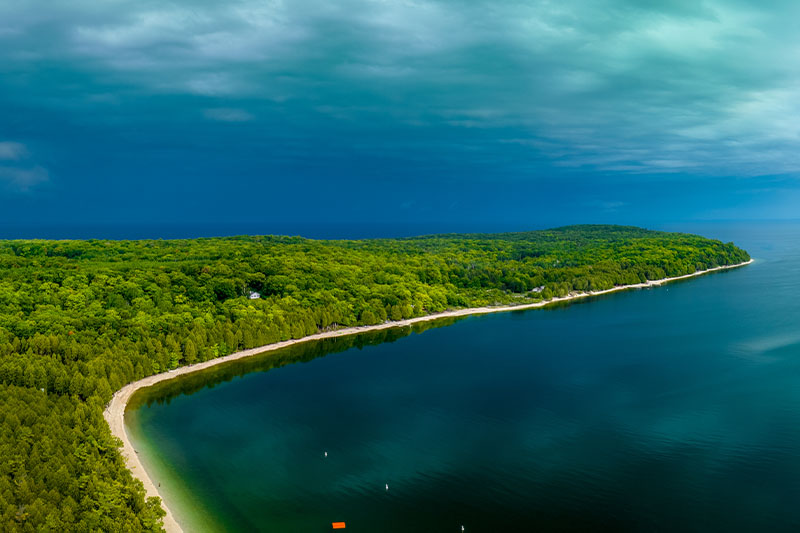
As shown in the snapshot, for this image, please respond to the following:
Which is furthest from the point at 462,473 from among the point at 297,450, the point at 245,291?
the point at 245,291

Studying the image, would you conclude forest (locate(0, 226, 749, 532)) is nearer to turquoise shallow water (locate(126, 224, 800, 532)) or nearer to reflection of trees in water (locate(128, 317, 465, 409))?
reflection of trees in water (locate(128, 317, 465, 409))

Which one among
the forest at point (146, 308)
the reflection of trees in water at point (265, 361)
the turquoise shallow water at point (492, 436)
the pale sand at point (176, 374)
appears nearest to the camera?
the forest at point (146, 308)

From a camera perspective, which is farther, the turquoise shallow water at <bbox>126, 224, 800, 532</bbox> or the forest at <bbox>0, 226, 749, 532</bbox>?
the turquoise shallow water at <bbox>126, 224, 800, 532</bbox>

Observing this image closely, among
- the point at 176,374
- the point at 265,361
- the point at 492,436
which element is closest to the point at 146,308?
the point at 176,374

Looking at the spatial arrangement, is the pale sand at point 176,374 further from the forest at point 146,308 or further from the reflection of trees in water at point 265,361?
the forest at point 146,308

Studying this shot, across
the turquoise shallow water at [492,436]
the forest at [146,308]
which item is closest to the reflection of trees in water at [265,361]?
the turquoise shallow water at [492,436]

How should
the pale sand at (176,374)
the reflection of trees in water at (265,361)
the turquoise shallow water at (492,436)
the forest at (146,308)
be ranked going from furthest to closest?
1. the reflection of trees in water at (265,361)
2. the pale sand at (176,374)
3. the turquoise shallow water at (492,436)
4. the forest at (146,308)

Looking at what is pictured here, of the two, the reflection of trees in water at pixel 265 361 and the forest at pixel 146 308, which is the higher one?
the forest at pixel 146 308

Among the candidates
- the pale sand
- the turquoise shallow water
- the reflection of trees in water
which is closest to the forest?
the pale sand
